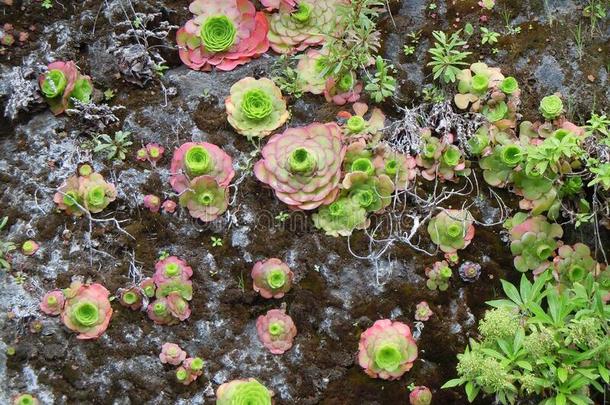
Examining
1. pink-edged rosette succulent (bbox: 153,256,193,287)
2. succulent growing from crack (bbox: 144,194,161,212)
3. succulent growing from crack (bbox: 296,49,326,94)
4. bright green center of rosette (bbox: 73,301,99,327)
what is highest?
succulent growing from crack (bbox: 296,49,326,94)

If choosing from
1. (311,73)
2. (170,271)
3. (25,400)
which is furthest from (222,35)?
(25,400)

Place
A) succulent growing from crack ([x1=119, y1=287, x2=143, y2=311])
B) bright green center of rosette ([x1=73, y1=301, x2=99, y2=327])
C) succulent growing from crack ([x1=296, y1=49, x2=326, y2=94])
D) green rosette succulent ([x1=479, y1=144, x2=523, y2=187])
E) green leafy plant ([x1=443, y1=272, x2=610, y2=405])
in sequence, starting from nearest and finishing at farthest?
green leafy plant ([x1=443, y1=272, x2=610, y2=405]), bright green center of rosette ([x1=73, y1=301, x2=99, y2=327]), succulent growing from crack ([x1=119, y1=287, x2=143, y2=311]), green rosette succulent ([x1=479, y1=144, x2=523, y2=187]), succulent growing from crack ([x1=296, y1=49, x2=326, y2=94])

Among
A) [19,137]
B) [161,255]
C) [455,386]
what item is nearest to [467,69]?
[455,386]

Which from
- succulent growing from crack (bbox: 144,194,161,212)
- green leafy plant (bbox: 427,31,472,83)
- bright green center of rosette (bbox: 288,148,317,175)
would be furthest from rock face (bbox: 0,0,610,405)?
bright green center of rosette (bbox: 288,148,317,175)

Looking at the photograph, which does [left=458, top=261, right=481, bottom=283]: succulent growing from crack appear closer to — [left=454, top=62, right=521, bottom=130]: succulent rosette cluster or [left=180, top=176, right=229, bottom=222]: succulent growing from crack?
[left=454, top=62, right=521, bottom=130]: succulent rosette cluster

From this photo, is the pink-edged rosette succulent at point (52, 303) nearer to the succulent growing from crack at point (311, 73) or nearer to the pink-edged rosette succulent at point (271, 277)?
the pink-edged rosette succulent at point (271, 277)

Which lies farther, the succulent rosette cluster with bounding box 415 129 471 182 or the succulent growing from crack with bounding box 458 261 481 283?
the succulent rosette cluster with bounding box 415 129 471 182

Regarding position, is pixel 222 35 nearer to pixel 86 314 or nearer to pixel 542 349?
pixel 86 314
